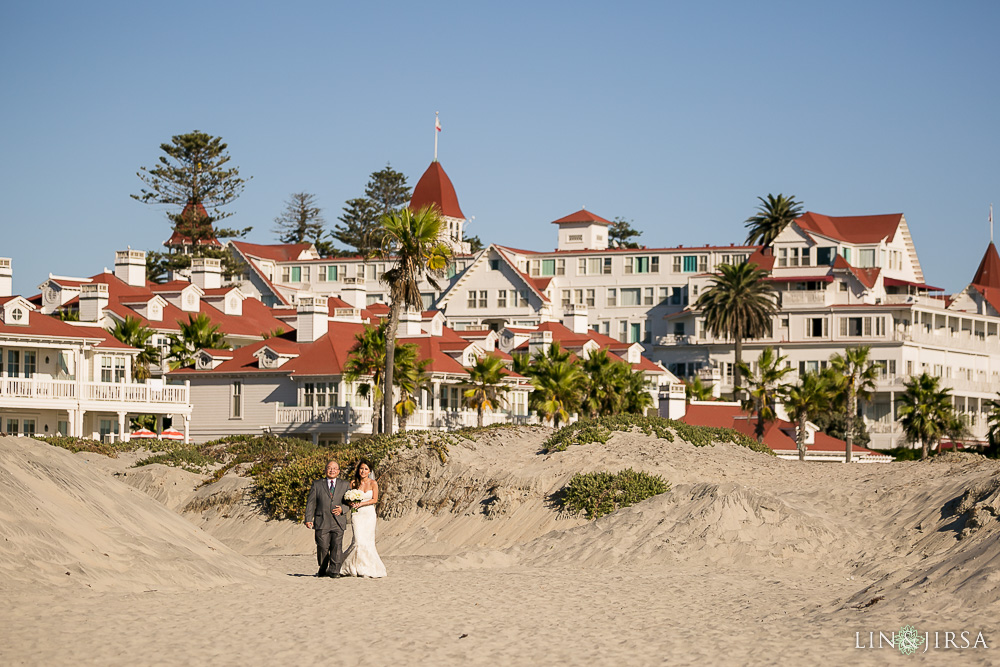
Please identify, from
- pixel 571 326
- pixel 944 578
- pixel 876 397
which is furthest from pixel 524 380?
pixel 944 578

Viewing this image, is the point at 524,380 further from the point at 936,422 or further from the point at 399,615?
the point at 399,615

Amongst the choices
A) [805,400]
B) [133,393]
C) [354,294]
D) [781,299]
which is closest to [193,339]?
[354,294]

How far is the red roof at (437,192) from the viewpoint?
11806 centimetres

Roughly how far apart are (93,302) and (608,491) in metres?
48.7

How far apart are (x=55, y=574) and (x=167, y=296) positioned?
6218 centimetres

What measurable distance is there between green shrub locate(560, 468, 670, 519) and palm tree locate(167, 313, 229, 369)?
134ft

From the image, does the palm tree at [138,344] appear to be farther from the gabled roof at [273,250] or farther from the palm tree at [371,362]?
the gabled roof at [273,250]

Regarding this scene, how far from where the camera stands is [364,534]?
2048cm

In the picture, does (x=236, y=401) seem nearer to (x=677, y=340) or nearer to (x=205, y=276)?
(x=205, y=276)

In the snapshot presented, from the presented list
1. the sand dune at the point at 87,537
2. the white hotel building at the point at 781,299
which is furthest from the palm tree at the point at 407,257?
the white hotel building at the point at 781,299

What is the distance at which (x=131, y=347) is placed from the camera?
198ft

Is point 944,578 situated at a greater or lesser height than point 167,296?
lesser

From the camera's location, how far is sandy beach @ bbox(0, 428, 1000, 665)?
49.2ft

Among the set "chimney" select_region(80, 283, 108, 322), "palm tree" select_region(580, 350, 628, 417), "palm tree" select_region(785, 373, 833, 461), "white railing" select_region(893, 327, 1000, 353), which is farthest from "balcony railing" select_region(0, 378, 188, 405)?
"white railing" select_region(893, 327, 1000, 353)
